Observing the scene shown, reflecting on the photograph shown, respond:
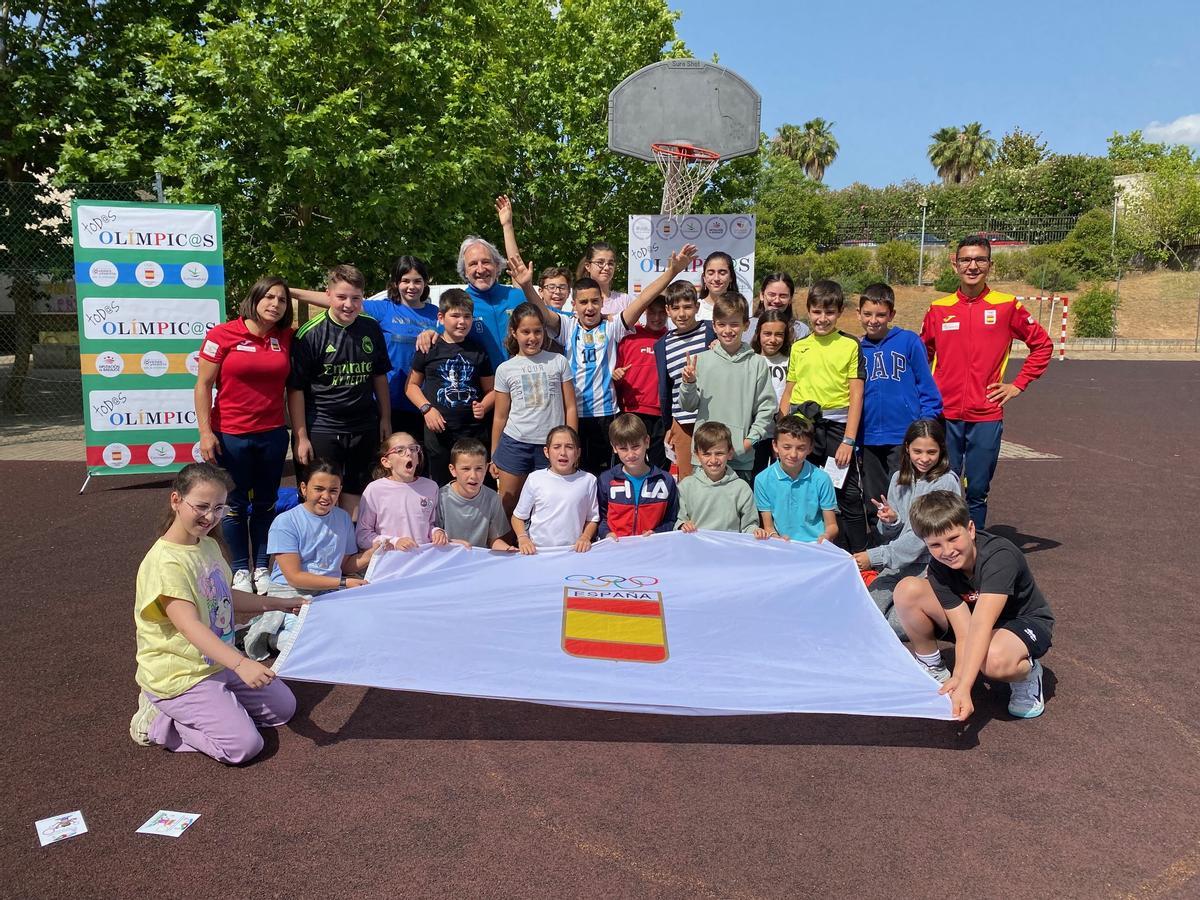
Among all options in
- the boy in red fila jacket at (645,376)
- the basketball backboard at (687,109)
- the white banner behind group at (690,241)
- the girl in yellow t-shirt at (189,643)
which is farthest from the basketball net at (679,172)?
the girl in yellow t-shirt at (189,643)

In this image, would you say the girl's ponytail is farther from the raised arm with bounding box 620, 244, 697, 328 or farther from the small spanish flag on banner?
the raised arm with bounding box 620, 244, 697, 328

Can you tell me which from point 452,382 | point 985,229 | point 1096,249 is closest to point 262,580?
point 452,382

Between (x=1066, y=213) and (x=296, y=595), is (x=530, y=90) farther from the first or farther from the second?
(x=1066, y=213)

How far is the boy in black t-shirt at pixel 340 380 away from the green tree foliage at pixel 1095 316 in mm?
33363

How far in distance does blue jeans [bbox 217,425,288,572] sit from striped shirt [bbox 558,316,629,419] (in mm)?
Result: 1793

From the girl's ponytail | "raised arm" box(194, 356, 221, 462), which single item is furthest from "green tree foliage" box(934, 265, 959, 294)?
the girl's ponytail

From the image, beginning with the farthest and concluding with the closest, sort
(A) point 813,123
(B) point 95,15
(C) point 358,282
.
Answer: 1. (A) point 813,123
2. (B) point 95,15
3. (C) point 358,282

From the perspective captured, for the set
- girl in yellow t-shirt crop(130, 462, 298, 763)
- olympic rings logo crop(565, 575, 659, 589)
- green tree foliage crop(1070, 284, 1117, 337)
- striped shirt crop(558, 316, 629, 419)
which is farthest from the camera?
green tree foliage crop(1070, 284, 1117, 337)

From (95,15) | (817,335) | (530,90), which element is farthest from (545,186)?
(817,335)

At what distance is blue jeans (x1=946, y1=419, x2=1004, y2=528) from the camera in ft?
18.9

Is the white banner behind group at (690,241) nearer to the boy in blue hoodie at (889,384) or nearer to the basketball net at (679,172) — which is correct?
the basketball net at (679,172)

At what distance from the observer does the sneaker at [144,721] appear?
3.55 m

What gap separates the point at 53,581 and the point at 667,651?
14.0 feet

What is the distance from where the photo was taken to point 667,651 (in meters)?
3.63
